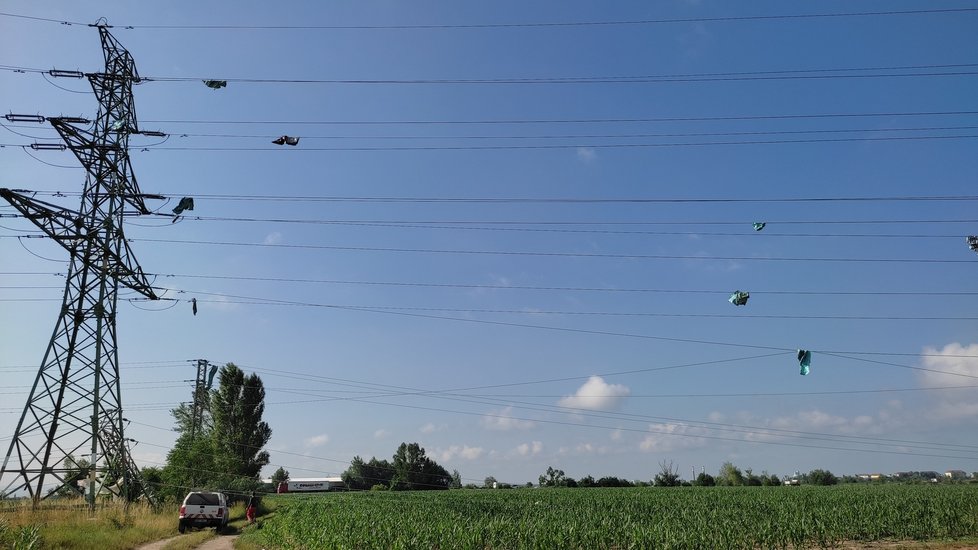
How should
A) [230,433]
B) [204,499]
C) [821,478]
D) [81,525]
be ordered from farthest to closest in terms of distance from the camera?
[821,478]
[230,433]
[204,499]
[81,525]

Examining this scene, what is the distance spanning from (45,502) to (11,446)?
3072mm

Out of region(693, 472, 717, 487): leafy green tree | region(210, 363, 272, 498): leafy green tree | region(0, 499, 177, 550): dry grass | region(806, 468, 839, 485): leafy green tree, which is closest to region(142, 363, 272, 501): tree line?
region(210, 363, 272, 498): leafy green tree

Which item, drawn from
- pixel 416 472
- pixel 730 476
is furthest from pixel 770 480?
pixel 416 472

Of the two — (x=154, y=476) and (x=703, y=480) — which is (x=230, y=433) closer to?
(x=154, y=476)

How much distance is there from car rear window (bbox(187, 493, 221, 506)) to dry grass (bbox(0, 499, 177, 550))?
1.56m

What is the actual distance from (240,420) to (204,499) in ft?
167

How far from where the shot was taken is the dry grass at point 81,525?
18.4 m

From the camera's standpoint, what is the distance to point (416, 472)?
120 metres

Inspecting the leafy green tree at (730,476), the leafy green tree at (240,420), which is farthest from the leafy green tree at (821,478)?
the leafy green tree at (240,420)

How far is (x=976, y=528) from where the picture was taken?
72.5ft

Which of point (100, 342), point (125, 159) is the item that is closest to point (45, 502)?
point (100, 342)

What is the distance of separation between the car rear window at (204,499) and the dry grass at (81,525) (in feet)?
5.13

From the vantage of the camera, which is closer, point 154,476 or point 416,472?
point 154,476

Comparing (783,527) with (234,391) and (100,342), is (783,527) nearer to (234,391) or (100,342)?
(100,342)
